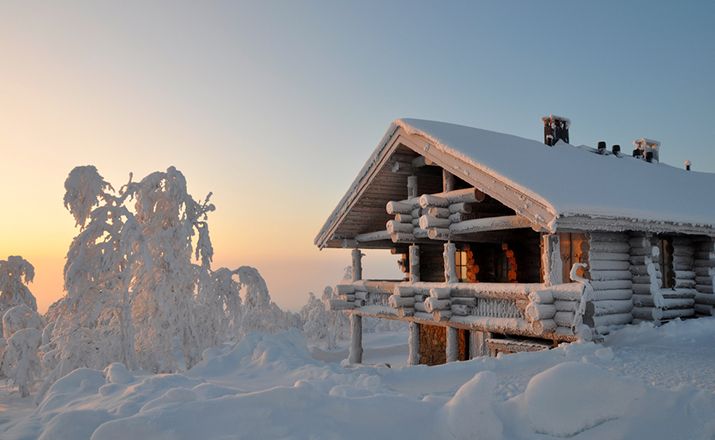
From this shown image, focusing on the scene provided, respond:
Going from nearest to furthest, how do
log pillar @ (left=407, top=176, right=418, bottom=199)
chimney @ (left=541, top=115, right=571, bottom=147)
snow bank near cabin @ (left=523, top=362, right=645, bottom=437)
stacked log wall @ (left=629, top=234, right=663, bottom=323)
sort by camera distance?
1. snow bank near cabin @ (left=523, top=362, right=645, bottom=437)
2. stacked log wall @ (left=629, top=234, right=663, bottom=323)
3. log pillar @ (left=407, top=176, right=418, bottom=199)
4. chimney @ (left=541, top=115, right=571, bottom=147)

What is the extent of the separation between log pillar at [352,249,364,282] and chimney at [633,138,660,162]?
10663mm

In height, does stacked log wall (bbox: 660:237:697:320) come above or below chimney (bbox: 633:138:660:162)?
below

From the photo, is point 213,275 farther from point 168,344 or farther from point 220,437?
point 220,437

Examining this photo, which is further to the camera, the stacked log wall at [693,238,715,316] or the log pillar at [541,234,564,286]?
the stacked log wall at [693,238,715,316]

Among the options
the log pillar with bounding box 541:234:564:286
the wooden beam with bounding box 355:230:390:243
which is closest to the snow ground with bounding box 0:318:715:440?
the log pillar with bounding box 541:234:564:286

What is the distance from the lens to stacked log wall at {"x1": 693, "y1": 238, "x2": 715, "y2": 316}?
14047 millimetres

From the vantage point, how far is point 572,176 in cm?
1301

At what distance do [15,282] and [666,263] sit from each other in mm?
21461

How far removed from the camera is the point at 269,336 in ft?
33.2

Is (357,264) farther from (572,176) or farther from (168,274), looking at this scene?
(572,176)

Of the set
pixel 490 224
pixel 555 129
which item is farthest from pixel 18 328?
pixel 555 129

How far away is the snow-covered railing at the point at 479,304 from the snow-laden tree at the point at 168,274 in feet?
15.5

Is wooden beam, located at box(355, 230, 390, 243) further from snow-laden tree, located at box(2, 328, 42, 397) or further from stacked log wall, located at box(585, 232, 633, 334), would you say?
snow-laden tree, located at box(2, 328, 42, 397)

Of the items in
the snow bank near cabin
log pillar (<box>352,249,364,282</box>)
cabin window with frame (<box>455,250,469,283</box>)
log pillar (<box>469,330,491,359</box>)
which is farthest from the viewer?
log pillar (<box>352,249,364,282</box>)
